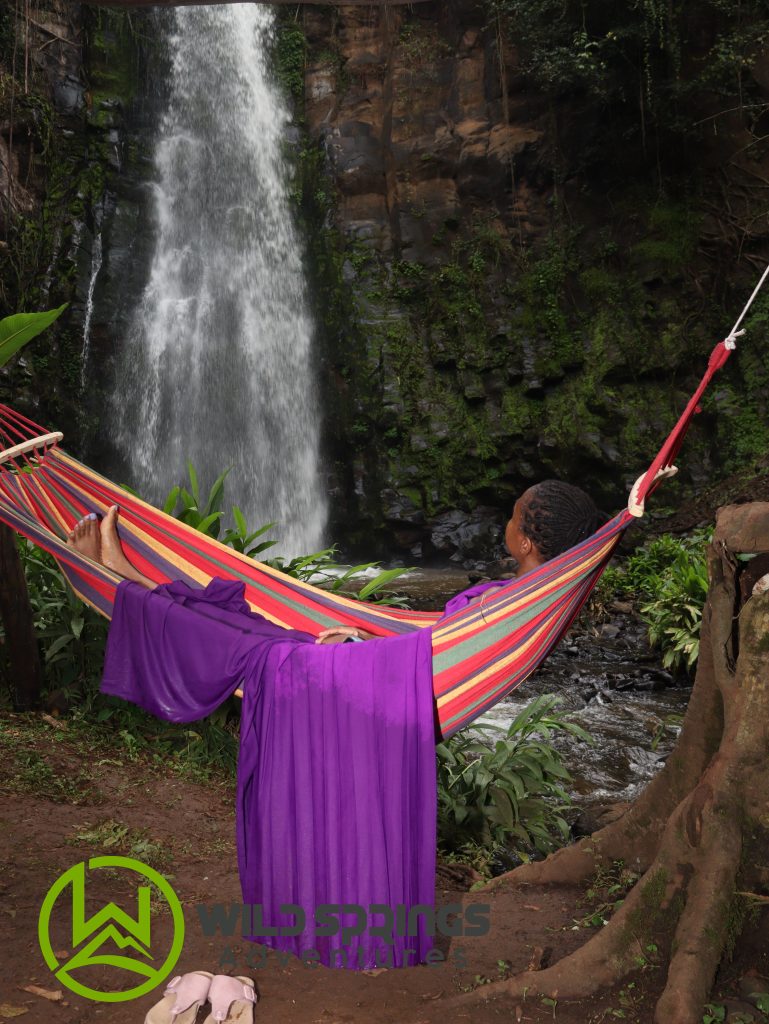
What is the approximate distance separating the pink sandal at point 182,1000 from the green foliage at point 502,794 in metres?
1.14

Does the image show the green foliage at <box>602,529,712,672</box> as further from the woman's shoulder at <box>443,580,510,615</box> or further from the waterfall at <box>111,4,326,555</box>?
the waterfall at <box>111,4,326,555</box>

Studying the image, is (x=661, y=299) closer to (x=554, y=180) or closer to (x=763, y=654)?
(x=554, y=180)

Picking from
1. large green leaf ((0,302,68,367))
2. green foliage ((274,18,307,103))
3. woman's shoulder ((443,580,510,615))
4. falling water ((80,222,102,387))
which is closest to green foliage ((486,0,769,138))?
green foliage ((274,18,307,103))

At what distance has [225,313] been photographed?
8789 mm

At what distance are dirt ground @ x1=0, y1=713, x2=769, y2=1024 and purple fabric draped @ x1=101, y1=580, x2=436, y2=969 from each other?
0.09 metres

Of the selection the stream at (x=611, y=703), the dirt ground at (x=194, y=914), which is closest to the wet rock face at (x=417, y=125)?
the stream at (x=611, y=703)

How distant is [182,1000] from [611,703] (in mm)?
3386

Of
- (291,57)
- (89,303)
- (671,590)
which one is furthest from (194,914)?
(291,57)

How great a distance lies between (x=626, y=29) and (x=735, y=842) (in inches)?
293

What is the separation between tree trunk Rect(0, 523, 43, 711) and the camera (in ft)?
8.60

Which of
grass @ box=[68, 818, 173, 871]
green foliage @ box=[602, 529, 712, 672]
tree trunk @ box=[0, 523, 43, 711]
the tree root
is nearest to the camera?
the tree root

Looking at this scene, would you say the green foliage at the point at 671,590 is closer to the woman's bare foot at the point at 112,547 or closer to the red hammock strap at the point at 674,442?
the red hammock strap at the point at 674,442

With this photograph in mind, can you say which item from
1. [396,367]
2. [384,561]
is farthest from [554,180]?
[384,561]

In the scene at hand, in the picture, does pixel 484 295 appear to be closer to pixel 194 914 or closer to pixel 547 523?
pixel 547 523
